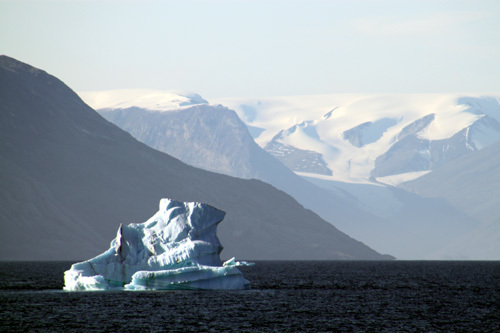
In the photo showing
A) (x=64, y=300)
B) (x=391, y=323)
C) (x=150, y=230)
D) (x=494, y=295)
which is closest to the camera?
(x=391, y=323)

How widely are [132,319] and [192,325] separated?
6182 mm

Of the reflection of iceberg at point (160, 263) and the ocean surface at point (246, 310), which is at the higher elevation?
the reflection of iceberg at point (160, 263)

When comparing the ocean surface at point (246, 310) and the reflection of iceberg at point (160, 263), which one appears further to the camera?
the reflection of iceberg at point (160, 263)

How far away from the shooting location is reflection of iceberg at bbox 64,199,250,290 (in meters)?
91.2

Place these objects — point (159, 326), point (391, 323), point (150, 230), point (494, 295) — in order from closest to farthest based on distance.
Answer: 1. point (159, 326)
2. point (391, 323)
3. point (150, 230)
4. point (494, 295)

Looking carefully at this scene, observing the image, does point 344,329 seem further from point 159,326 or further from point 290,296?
point 290,296

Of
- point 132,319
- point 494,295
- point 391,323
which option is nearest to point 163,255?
point 132,319

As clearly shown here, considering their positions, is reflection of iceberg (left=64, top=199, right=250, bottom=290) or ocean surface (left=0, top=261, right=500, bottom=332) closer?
ocean surface (left=0, top=261, right=500, bottom=332)

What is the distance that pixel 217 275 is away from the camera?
305 ft

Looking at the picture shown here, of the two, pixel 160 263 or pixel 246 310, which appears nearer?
pixel 246 310

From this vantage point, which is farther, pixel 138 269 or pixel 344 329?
pixel 138 269

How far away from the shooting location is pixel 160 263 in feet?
304

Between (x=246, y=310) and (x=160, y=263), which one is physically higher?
(x=160, y=263)

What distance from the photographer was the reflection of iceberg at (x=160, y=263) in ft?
299
